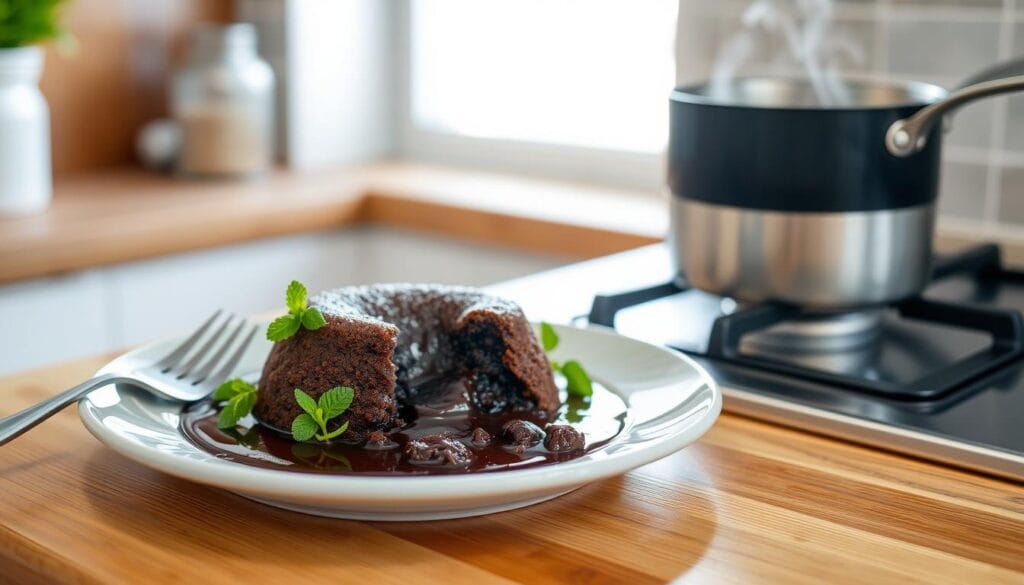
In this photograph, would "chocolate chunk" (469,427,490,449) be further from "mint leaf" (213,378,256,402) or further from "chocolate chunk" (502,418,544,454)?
"mint leaf" (213,378,256,402)

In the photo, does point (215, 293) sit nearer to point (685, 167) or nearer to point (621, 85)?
point (621, 85)

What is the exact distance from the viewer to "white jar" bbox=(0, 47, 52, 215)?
A: 1.81 meters

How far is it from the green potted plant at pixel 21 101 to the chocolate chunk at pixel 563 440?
1.35 m

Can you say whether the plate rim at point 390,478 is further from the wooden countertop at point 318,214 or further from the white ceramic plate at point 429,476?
the wooden countertop at point 318,214

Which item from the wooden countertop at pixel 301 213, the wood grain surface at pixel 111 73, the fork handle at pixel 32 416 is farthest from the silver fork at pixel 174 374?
the wood grain surface at pixel 111 73

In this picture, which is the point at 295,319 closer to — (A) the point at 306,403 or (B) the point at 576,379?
(A) the point at 306,403

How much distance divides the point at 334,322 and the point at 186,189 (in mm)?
1376

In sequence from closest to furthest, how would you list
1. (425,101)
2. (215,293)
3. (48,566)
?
(48,566) < (215,293) < (425,101)

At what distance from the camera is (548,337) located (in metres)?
0.88

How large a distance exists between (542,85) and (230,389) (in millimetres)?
1473

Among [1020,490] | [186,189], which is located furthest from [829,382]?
[186,189]

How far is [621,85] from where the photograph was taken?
208cm

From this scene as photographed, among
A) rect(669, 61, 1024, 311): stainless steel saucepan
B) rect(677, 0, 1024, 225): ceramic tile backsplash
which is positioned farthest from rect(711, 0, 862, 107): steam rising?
rect(669, 61, 1024, 311): stainless steel saucepan

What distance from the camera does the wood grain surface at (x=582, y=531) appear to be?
2.00ft
